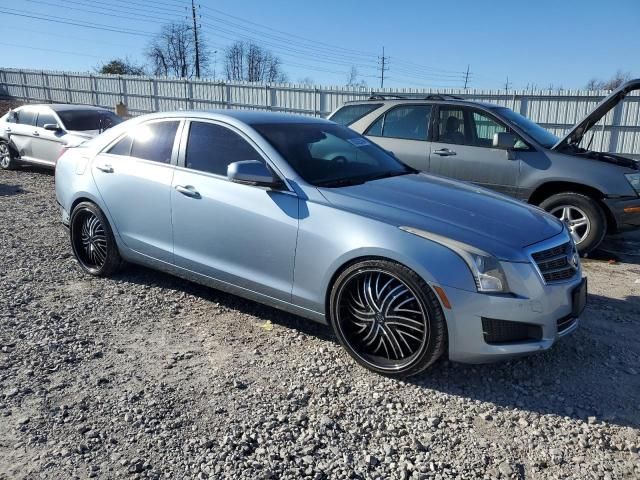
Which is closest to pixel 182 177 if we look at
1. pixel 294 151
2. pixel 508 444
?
pixel 294 151

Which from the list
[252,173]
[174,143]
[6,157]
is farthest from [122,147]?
[6,157]

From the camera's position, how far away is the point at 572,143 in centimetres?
650

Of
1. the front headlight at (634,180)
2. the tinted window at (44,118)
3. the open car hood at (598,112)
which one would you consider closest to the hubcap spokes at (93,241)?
the open car hood at (598,112)

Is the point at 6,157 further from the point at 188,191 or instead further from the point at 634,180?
the point at 634,180

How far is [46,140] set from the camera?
35.6 ft

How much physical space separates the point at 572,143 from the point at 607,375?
385cm

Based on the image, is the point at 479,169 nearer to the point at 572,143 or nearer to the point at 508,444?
the point at 572,143

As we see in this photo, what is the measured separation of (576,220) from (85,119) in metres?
9.52

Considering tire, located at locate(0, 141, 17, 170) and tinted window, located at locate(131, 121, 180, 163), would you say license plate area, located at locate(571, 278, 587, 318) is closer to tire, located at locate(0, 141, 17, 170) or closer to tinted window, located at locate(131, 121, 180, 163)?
tinted window, located at locate(131, 121, 180, 163)

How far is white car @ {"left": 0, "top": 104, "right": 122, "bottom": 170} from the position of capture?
1066 centimetres

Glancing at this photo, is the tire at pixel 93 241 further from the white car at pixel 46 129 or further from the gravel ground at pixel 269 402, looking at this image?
the white car at pixel 46 129

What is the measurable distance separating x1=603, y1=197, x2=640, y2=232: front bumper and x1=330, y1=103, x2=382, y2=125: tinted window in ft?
10.7

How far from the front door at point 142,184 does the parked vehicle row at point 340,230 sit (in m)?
0.01

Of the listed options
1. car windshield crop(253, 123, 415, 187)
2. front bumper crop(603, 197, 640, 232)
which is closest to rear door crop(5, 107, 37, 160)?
car windshield crop(253, 123, 415, 187)
